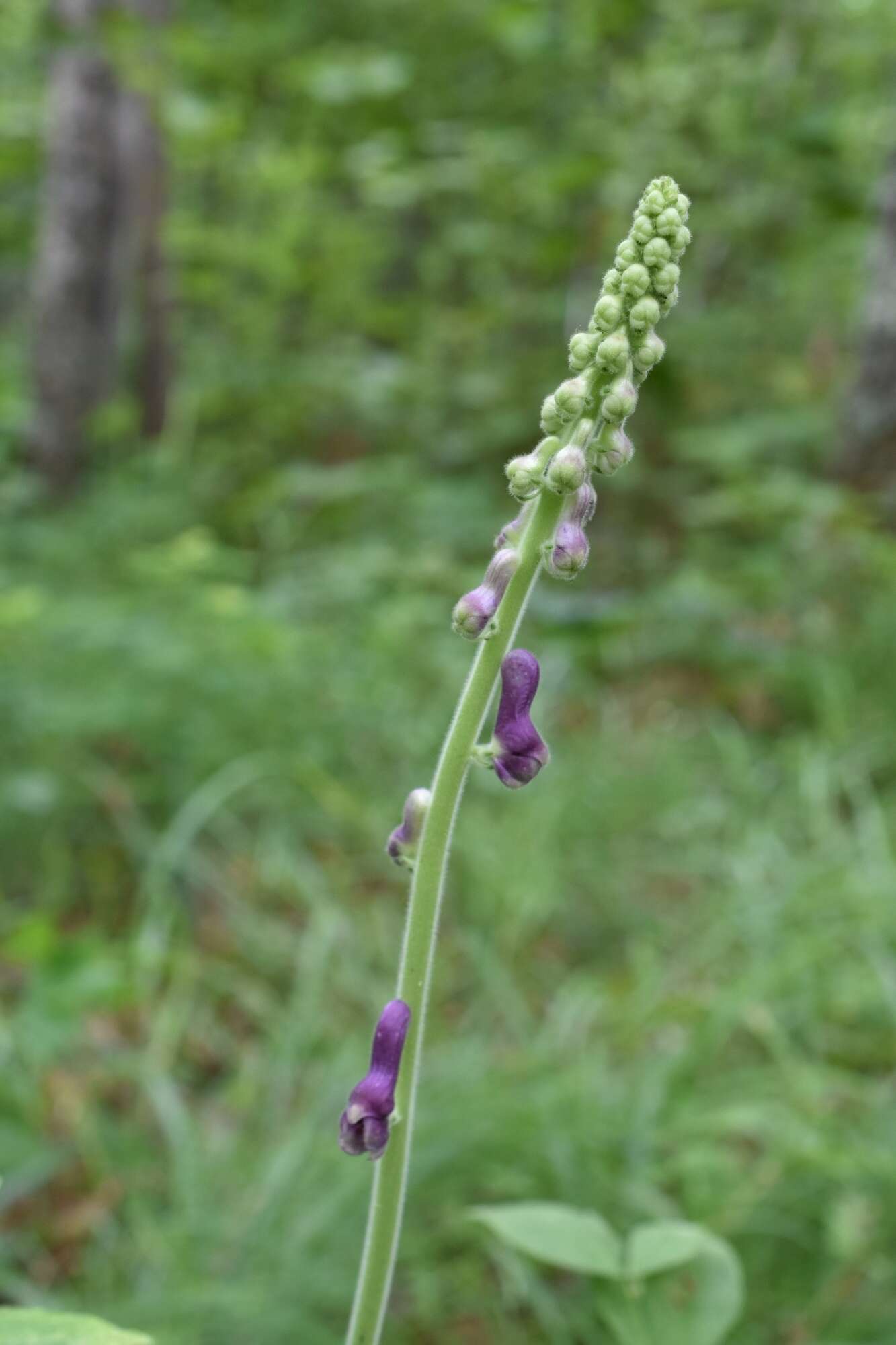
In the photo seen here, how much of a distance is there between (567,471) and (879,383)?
20.4 ft

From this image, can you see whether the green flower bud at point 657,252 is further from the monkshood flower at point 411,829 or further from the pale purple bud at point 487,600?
the monkshood flower at point 411,829

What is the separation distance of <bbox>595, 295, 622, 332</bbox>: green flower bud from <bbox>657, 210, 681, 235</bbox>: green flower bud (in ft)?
0.20

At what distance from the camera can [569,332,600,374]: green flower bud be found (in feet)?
3.90

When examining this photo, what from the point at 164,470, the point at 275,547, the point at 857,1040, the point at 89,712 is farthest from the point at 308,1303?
the point at 164,470

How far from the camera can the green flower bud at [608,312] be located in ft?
3.72

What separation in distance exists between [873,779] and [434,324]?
644cm

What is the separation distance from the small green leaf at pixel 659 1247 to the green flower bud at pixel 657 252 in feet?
4.34

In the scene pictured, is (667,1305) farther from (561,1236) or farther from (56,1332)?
(56,1332)

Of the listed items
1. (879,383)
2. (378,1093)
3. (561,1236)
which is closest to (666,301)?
Result: (378,1093)

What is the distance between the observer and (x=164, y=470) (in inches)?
344

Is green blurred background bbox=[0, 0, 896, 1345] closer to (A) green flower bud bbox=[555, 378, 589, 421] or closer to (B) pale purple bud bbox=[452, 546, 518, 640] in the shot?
(B) pale purple bud bbox=[452, 546, 518, 640]

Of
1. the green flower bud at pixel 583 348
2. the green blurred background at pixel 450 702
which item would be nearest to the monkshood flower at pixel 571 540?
the green flower bud at pixel 583 348

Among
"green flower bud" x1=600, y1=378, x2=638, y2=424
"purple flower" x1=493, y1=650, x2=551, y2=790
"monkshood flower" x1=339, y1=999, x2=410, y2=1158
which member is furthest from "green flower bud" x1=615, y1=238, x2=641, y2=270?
"monkshood flower" x1=339, y1=999, x2=410, y2=1158

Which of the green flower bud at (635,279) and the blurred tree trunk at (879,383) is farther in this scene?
the blurred tree trunk at (879,383)
